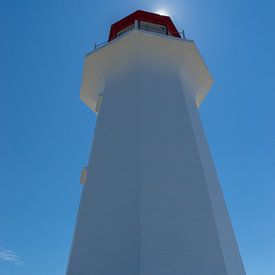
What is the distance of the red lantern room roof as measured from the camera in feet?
31.2

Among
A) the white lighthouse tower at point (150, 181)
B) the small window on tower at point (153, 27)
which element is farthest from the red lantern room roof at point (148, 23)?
the white lighthouse tower at point (150, 181)

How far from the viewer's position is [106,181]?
219 inches

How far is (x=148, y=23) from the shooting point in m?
9.58

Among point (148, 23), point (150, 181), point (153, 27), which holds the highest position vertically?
point (148, 23)

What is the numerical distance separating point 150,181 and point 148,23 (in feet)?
20.5

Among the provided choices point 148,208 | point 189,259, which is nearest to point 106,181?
point 148,208

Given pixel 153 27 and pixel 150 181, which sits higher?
pixel 153 27

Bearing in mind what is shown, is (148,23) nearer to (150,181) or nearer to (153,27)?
(153,27)

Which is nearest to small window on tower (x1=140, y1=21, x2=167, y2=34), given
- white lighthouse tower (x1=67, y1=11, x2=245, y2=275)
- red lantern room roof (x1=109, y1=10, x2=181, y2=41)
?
red lantern room roof (x1=109, y1=10, x2=181, y2=41)

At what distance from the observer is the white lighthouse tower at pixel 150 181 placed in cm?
451

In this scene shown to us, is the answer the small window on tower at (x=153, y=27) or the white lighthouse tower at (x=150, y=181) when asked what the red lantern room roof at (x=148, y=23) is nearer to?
the small window on tower at (x=153, y=27)

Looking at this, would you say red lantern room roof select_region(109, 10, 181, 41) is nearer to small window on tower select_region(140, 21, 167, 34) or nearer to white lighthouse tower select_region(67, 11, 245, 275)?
small window on tower select_region(140, 21, 167, 34)

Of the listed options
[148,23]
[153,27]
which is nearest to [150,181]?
[153,27]

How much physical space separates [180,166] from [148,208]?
1.17 m
